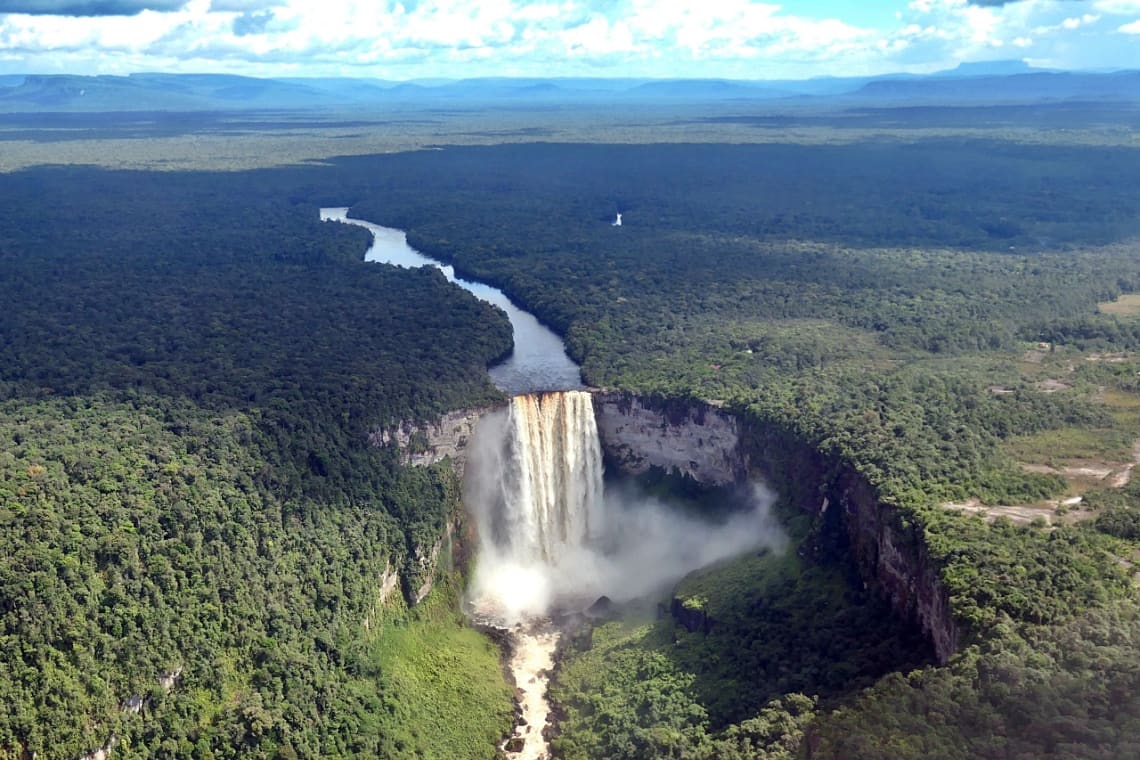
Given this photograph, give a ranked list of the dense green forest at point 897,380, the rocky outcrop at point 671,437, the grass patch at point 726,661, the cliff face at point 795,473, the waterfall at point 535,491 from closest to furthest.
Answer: the dense green forest at point 897,380 < the grass patch at point 726,661 < the cliff face at point 795,473 < the waterfall at point 535,491 < the rocky outcrop at point 671,437

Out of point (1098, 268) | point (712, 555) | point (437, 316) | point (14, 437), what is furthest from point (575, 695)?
point (1098, 268)

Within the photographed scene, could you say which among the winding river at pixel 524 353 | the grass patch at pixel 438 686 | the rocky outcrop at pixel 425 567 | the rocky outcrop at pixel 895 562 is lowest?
the grass patch at pixel 438 686

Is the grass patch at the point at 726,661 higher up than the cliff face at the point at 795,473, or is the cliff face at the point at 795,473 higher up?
the cliff face at the point at 795,473

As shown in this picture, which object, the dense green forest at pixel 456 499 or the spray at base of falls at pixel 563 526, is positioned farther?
the spray at base of falls at pixel 563 526

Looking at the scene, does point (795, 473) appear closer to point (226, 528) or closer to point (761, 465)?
point (761, 465)

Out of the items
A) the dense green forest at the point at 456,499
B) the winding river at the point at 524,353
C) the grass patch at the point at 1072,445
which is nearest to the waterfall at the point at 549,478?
the dense green forest at the point at 456,499

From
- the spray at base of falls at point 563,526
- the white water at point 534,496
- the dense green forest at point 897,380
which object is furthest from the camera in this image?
the white water at point 534,496

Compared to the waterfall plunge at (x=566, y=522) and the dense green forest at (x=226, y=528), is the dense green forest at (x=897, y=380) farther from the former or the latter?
the dense green forest at (x=226, y=528)

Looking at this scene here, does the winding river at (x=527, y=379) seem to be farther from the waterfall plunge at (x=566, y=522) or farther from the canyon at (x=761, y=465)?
the canyon at (x=761, y=465)
